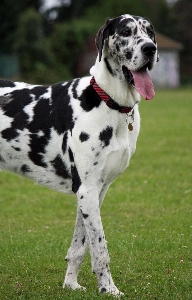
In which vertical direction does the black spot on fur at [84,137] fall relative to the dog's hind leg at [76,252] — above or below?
above

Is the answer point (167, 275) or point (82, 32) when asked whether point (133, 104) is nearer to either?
point (167, 275)

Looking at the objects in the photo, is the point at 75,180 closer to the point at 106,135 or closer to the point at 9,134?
the point at 106,135

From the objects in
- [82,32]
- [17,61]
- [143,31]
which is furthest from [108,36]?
[82,32]

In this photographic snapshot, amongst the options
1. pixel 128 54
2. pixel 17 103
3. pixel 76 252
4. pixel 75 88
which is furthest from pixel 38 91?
pixel 76 252

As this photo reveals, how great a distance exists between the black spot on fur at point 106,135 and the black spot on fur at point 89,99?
240mm

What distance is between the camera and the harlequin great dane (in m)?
5.66

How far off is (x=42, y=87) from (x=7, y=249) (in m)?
2.22

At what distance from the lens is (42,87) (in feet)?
20.4

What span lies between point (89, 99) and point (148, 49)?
0.69 m

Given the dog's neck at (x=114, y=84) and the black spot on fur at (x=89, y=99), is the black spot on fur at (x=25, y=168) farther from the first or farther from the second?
the dog's neck at (x=114, y=84)

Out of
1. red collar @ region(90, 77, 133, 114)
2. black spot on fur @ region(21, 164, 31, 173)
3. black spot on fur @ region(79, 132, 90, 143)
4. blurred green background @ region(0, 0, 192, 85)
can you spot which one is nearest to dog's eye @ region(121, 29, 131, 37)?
red collar @ region(90, 77, 133, 114)

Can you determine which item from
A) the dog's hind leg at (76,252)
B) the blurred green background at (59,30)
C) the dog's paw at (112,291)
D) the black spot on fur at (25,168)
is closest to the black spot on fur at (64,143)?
the black spot on fur at (25,168)

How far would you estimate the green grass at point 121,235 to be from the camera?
20.5ft

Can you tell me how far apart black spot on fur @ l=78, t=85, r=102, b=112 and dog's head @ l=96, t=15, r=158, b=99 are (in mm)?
239
